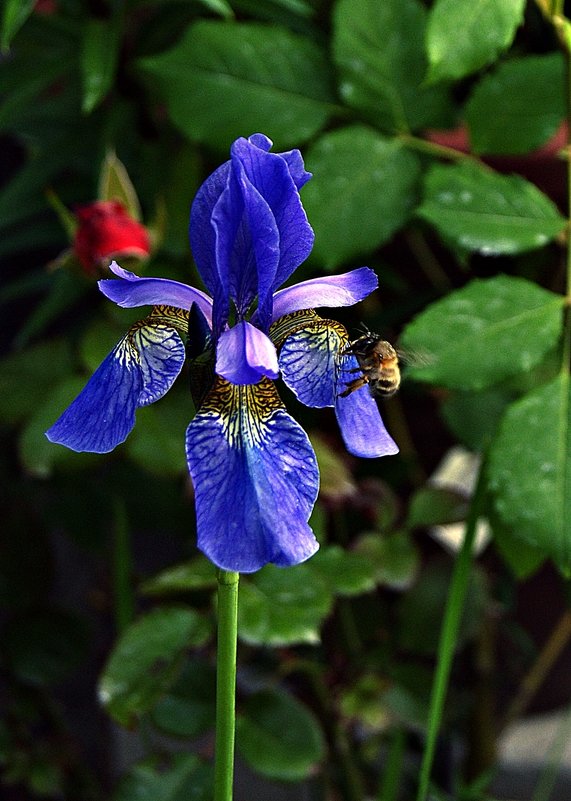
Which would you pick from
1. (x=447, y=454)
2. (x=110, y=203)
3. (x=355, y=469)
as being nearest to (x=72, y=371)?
(x=110, y=203)

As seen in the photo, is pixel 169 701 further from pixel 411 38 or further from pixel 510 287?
pixel 411 38

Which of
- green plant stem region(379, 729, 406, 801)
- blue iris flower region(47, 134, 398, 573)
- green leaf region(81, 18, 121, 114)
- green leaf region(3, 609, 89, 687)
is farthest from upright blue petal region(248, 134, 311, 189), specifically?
green leaf region(3, 609, 89, 687)

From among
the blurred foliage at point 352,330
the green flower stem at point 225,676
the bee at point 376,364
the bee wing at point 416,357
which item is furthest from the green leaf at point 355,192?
the green flower stem at point 225,676

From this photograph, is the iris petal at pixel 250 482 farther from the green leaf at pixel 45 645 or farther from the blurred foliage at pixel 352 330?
the green leaf at pixel 45 645

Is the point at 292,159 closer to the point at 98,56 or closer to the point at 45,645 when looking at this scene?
the point at 98,56

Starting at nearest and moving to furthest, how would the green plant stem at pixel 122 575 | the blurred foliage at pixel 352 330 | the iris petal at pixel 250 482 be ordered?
Answer: the iris petal at pixel 250 482, the blurred foliage at pixel 352 330, the green plant stem at pixel 122 575

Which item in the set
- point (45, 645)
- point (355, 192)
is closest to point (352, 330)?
point (355, 192)

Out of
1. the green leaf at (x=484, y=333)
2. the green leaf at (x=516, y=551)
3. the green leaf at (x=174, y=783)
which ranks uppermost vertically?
the green leaf at (x=484, y=333)

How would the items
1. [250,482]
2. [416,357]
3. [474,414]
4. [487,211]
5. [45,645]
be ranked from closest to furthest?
1. [250,482]
2. [416,357]
3. [487,211]
4. [474,414]
5. [45,645]
